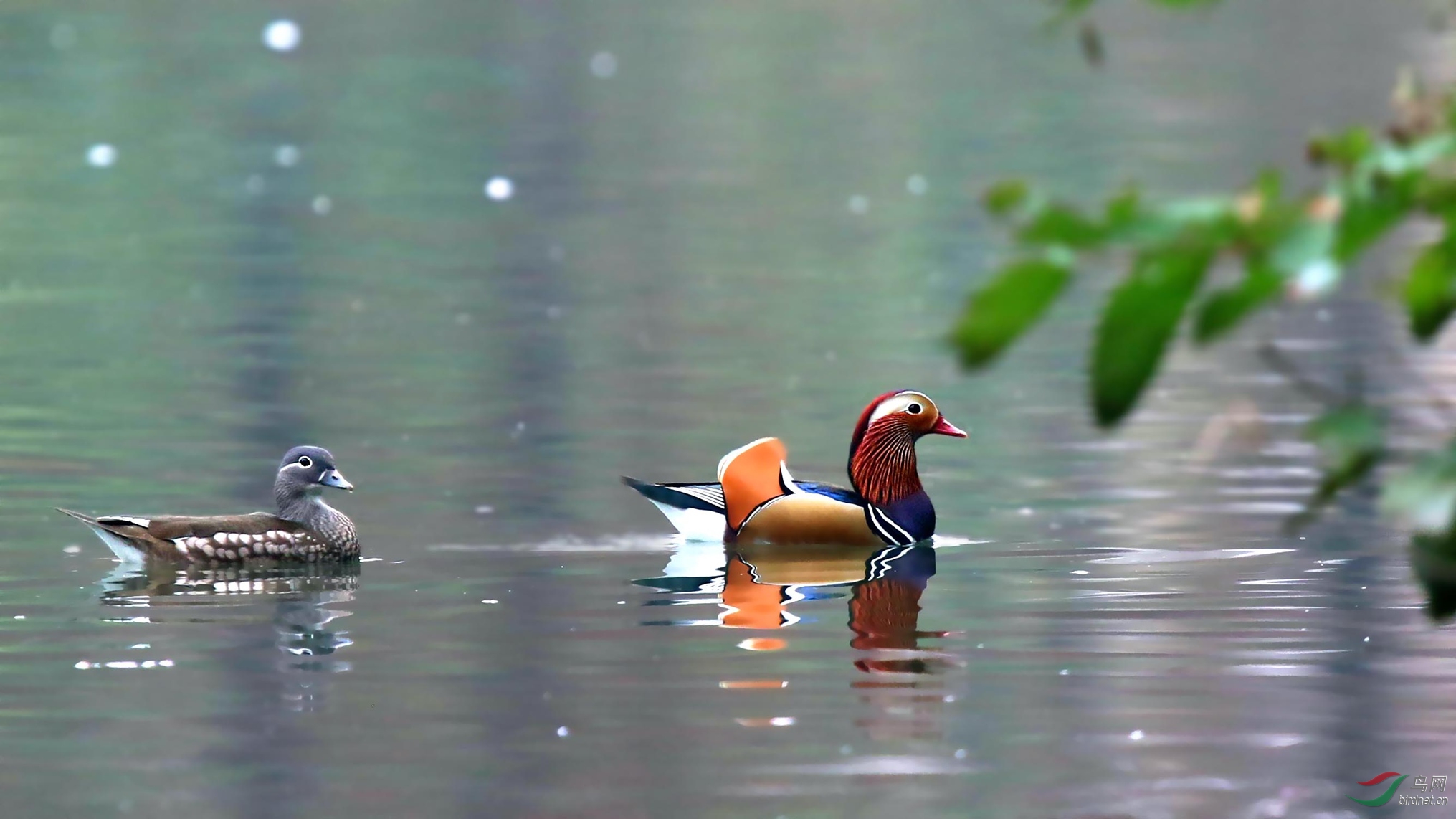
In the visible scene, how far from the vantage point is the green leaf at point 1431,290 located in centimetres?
141

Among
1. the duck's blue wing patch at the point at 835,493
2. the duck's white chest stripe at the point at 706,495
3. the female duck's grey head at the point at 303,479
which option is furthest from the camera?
the duck's blue wing patch at the point at 835,493

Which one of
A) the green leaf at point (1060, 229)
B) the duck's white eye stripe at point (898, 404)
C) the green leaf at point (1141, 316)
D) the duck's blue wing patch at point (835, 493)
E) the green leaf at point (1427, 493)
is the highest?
the duck's white eye stripe at point (898, 404)

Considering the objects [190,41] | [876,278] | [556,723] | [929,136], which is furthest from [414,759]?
[190,41]

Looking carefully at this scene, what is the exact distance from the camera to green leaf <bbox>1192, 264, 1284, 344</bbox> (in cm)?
132

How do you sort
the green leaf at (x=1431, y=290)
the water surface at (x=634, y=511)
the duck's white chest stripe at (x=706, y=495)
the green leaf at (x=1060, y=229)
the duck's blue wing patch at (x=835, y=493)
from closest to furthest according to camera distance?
the green leaf at (x=1060, y=229) → the green leaf at (x=1431, y=290) → the water surface at (x=634, y=511) → the duck's white chest stripe at (x=706, y=495) → the duck's blue wing patch at (x=835, y=493)

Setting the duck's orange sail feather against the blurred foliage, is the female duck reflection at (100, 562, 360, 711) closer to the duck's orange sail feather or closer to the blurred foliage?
the duck's orange sail feather

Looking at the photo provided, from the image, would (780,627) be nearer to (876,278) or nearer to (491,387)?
(491,387)

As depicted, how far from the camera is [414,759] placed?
6.62 m

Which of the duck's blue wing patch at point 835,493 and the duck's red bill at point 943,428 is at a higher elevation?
the duck's red bill at point 943,428

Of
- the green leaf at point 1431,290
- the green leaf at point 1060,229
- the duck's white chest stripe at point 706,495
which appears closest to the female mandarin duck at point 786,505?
the duck's white chest stripe at point 706,495

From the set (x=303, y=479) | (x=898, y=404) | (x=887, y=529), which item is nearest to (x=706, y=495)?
(x=887, y=529)

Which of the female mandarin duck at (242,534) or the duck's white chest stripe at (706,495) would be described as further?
the duck's white chest stripe at (706,495)

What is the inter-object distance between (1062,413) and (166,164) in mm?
16229

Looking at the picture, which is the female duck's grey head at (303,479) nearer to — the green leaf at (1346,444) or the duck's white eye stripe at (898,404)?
the duck's white eye stripe at (898,404)
